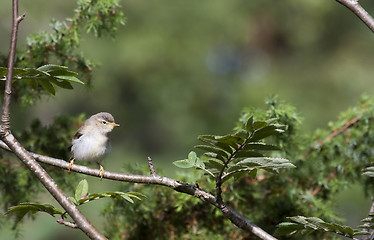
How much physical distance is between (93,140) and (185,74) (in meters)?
7.56

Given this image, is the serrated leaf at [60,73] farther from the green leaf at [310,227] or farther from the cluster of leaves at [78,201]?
the green leaf at [310,227]

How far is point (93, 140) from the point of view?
9.74ft

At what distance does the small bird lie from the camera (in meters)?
2.70

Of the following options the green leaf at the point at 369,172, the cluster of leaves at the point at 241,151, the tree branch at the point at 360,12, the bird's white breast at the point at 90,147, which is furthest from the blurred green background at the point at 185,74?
the cluster of leaves at the point at 241,151

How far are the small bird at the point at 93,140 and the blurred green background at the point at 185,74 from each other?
589cm

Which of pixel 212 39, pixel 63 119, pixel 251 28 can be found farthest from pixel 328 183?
pixel 251 28

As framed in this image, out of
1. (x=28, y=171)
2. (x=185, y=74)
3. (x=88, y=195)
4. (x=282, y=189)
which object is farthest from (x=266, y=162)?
(x=185, y=74)

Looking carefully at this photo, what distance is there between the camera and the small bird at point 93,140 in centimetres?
270

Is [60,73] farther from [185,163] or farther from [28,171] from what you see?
[28,171]

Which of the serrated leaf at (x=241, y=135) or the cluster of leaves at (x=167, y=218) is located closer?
the serrated leaf at (x=241, y=135)

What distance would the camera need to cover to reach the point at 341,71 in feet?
36.9

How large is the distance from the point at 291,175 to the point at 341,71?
932 centimetres

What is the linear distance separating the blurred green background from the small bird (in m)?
5.89

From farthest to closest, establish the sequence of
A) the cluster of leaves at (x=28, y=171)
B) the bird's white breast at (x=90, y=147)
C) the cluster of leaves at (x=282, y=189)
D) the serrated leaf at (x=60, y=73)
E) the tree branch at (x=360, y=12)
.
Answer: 1. the bird's white breast at (x=90, y=147)
2. the cluster of leaves at (x=28, y=171)
3. the cluster of leaves at (x=282, y=189)
4. the tree branch at (x=360, y=12)
5. the serrated leaf at (x=60, y=73)
